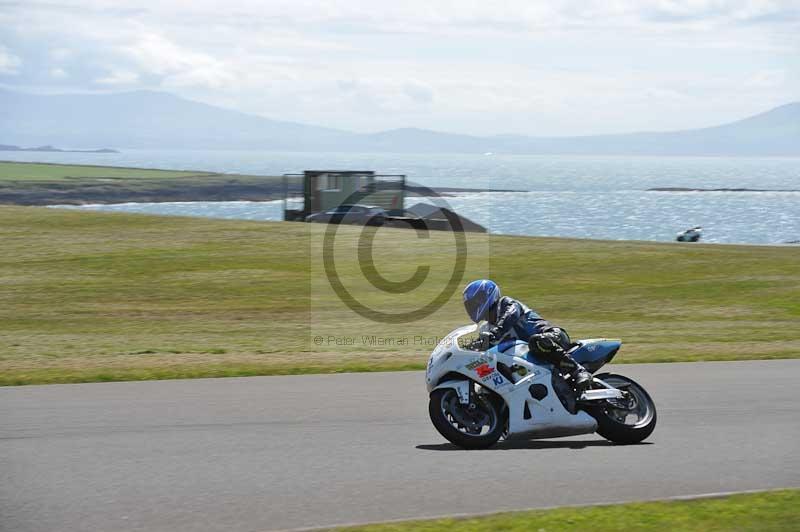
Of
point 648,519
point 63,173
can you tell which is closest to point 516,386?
point 648,519

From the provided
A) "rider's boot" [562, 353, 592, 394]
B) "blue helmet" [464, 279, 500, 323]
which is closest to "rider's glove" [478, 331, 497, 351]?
"blue helmet" [464, 279, 500, 323]

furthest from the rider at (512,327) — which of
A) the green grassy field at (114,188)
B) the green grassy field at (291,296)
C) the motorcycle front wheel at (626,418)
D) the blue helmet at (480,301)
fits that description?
the green grassy field at (114,188)

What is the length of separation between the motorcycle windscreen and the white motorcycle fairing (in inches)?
17.0

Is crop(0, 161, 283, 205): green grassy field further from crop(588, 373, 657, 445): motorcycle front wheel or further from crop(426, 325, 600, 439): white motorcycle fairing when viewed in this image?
crop(588, 373, 657, 445): motorcycle front wheel

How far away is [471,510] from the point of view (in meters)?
7.20

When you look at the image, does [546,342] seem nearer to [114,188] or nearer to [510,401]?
[510,401]

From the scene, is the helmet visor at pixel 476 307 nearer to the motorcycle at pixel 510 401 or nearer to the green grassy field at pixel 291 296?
the motorcycle at pixel 510 401

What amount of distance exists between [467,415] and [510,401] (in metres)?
0.40

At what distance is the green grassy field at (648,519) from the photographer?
6750 mm

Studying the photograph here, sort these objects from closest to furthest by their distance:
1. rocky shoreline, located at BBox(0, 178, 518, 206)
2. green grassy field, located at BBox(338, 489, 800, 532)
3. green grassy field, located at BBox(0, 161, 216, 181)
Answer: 1. green grassy field, located at BBox(338, 489, 800, 532)
2. rocky shoreline, located at BBox(0, 178, 518, 206)
3. green grassy field, located at BBox(0, 161, 216, 181)

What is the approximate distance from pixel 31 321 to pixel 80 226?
1774cm

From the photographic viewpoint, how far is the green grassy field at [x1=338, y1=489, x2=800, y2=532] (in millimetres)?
6750

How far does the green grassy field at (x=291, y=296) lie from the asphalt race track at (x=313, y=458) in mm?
3015

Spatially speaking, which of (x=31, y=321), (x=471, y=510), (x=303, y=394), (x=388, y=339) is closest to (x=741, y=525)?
(x=471, y=510)
